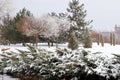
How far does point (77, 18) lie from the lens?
52281mm

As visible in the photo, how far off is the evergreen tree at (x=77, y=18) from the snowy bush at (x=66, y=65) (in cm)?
4055

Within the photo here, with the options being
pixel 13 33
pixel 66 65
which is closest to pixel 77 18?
pixel 13 33

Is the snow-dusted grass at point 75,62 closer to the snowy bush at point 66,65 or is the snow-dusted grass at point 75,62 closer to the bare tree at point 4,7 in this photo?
the snowy bush at point 66,65

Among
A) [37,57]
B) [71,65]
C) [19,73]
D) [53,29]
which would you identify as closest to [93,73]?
[71,65]

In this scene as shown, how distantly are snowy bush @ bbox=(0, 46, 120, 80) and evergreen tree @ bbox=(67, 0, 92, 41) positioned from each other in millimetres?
40552

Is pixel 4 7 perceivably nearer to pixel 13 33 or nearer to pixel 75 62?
pixel 13 33

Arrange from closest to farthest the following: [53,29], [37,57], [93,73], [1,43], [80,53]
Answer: [93,73]
[80,53]
[37,57]
[53,29]
[1,43]

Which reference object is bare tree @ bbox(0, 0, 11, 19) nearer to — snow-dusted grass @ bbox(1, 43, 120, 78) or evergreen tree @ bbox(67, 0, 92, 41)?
evergreen tree @ bbox(67, 0, 92, 41)

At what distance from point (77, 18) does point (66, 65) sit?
145 ft

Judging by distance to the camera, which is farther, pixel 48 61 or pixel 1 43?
pixel 1 43

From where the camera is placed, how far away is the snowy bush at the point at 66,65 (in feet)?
26.3

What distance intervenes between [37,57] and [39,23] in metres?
43.3

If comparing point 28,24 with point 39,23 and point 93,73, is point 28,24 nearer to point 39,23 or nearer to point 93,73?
point 39,23

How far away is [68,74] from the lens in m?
8.48
